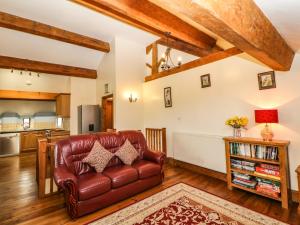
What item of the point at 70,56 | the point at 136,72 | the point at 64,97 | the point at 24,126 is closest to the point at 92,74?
the point at 70,56

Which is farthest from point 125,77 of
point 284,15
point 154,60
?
point 284,15

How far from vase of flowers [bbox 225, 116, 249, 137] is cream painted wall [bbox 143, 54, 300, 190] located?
0.44 feet

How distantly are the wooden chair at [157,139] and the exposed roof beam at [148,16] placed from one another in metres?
2.54

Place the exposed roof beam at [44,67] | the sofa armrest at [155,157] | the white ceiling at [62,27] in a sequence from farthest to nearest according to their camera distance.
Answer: the exposed roof beam at [44,67], the white ceiling at [62,27], the sofa armrest at [155,157]

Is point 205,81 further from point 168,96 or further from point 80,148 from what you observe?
point 80,148

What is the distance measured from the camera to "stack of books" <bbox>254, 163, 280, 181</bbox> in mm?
2439

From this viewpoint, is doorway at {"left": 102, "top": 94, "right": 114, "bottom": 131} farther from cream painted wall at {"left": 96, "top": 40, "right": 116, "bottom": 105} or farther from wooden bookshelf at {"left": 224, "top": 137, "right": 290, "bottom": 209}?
wooden bookshelf at {"left": 224, "top": 137, "right": 290, "bottom": 209}

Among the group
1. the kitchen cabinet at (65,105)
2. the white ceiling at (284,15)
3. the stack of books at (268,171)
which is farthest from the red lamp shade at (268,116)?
the kitchen cabinet at (65,105)

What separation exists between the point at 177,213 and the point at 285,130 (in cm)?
213

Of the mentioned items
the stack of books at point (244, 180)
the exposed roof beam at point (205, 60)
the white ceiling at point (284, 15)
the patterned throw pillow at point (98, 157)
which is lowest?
the stack of books at point (244, 180)

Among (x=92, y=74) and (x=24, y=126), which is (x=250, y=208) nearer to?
(x=92, y=74)

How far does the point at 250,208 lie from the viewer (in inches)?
90.9

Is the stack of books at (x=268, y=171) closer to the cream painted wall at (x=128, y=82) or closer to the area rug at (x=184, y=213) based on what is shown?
the area rug at (x=184, y=213)

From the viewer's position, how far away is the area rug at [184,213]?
6.71ft
